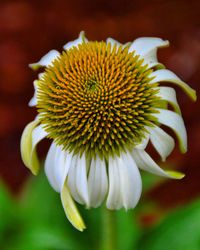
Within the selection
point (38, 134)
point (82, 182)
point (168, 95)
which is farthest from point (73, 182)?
point (168, 95)

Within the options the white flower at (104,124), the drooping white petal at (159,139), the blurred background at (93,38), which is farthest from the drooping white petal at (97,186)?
the blurred background at (93,38)

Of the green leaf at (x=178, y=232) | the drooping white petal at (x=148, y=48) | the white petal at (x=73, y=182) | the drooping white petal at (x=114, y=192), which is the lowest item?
the green leaf at (x=178, y=232)

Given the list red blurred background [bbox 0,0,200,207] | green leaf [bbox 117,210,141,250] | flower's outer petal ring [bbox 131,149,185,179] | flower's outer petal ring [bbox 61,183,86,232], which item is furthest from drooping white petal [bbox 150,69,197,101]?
red blurred background [bbox 0,0,200,207]

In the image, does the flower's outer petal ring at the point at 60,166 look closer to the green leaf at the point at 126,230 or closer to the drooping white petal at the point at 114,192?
the drooping white petal at the point at 114,192

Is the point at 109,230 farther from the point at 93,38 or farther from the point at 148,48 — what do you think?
the point at 93,38

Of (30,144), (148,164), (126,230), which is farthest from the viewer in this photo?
(126,230)

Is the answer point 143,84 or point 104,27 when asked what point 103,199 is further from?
point 104,27

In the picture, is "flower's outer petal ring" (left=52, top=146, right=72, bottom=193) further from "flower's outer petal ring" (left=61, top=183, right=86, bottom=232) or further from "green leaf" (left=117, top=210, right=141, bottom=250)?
"green leaf" (left=117, top=210, right=141, bottom=250)
